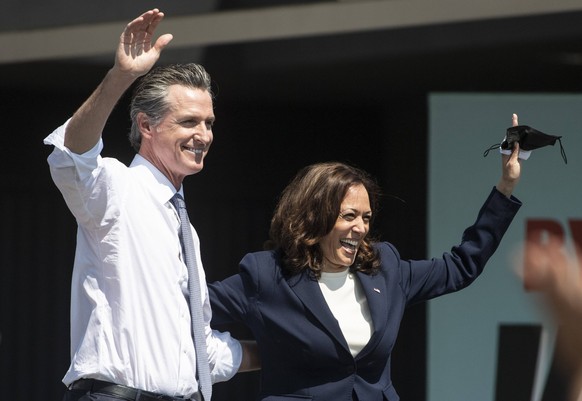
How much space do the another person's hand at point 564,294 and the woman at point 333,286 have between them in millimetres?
771

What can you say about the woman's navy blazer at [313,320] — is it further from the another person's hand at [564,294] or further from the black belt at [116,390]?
the another person's hand at [564,294]

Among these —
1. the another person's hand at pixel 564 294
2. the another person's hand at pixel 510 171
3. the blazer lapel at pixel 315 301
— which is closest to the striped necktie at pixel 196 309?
the blazer lapel at pixel 315 301

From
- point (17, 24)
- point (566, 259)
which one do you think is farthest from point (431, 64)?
point (566, 259)

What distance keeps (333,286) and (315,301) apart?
13 centimetres

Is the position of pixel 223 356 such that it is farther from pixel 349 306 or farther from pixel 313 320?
pixel 349 306

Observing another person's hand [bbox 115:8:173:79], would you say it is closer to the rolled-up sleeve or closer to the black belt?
the black belt

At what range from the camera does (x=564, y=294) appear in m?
2.82

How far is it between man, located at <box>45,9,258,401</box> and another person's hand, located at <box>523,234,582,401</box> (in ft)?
3.13

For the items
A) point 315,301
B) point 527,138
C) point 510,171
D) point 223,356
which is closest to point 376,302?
point 315,301

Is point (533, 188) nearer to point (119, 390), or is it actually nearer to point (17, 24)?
point (17, 24)

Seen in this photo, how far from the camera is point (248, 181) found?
747cm

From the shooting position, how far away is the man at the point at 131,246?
2896 mm

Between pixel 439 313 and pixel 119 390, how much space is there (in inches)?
147

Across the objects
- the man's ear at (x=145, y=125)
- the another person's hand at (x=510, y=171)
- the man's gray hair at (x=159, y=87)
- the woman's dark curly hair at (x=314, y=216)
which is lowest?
the woman's dark curly hair at (x=314, y=216)
